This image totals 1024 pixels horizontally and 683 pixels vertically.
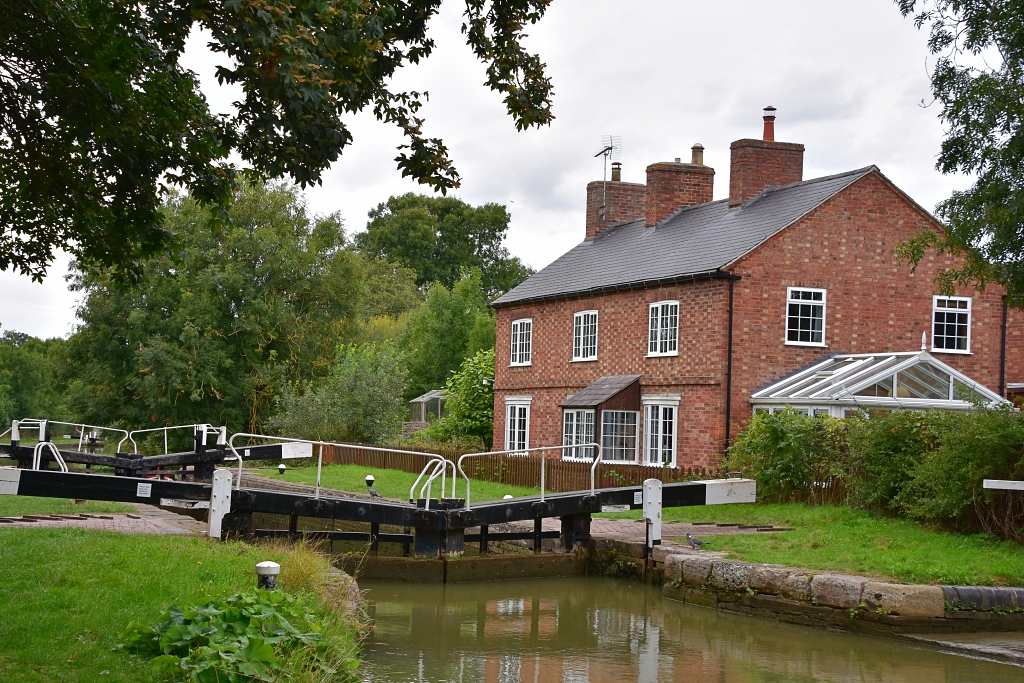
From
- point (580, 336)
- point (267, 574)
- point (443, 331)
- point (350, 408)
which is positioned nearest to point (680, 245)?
point (580, 336)

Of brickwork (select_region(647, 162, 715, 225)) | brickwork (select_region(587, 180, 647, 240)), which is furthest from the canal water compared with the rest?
brickwork (select_region(587, 180, 647, 240))

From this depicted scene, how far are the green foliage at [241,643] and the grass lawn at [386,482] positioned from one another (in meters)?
12.9

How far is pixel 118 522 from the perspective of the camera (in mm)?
14383

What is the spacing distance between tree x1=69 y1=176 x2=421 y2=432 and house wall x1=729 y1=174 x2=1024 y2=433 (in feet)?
63.7

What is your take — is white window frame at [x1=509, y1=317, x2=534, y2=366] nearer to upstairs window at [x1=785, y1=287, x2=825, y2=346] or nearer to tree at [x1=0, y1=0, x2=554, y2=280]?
upstairs window at [x1=785, y1=287, x2=825, y2=346]

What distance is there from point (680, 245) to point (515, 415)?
8340 millimetres

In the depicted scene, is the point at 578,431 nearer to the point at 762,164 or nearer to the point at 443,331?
the point at 762,164

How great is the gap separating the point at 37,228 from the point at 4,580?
4.03 m

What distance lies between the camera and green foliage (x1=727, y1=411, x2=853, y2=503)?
18844 millimetres

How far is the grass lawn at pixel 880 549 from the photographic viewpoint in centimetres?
1248

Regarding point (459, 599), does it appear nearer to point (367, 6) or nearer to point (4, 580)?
point (4, 580)

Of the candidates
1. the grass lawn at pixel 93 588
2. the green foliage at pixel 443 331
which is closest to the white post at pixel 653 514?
the grass lawn at pixel 93 588

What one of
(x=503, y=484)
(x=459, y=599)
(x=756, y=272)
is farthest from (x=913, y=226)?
(x=459, y=599)

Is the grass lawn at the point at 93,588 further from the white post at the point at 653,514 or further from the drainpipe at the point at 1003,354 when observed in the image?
the drainpipe at the point at 1003,354
